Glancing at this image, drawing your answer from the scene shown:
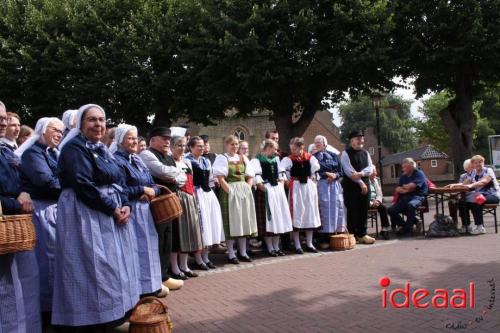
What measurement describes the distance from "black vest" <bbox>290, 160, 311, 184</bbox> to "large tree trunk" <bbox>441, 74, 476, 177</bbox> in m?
14.0

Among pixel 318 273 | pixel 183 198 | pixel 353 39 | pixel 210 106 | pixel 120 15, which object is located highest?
pixel 120 15

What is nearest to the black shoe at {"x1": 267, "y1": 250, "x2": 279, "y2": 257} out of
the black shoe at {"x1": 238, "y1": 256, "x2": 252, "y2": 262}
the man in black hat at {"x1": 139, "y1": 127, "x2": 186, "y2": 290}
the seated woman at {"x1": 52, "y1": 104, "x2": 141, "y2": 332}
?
the black shoe at {"x1": 238, "y1": 256, "x2": 252, "y2": 262}

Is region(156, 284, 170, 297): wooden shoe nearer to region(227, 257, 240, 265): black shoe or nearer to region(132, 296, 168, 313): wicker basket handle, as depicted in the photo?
region(132, 296, 168, 313): wicker basket handle

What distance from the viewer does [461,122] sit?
2038 cm

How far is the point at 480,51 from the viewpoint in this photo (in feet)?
56.4

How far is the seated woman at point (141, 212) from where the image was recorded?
5227 millimetres

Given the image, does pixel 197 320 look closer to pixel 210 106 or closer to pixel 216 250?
pixel 216 250

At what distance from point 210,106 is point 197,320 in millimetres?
15590

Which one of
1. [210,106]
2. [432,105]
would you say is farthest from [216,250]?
[432,105]

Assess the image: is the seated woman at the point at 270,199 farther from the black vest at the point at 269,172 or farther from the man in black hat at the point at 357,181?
the man in black hat at the point at 357,181

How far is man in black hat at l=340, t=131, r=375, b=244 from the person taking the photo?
30.5ft

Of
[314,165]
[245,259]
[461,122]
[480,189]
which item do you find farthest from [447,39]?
[245,259]

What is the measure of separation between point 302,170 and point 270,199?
92 cm

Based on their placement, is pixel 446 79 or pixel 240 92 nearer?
pixel 240 92
